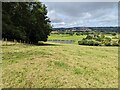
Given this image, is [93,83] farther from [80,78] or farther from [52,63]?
[52,63]

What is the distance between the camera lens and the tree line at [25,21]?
32375 mm

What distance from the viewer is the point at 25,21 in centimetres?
3781

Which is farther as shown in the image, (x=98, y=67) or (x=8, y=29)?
(x=8, y=29)

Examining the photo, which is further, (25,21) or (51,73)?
(25,21)

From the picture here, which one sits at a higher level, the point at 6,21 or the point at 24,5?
the point at 24,5

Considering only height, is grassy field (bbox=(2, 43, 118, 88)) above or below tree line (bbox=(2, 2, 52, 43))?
below

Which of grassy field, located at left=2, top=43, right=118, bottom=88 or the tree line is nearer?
grassy field, located at left=2, top=43, right=118, bottom=88

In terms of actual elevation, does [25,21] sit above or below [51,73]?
above

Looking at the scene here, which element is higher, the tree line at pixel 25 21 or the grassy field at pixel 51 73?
the tree line at pixel 25 21

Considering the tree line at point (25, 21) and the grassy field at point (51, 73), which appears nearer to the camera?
the grassy field at point (51, 73)

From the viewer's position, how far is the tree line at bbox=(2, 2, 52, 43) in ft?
106

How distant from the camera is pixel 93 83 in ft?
36.1

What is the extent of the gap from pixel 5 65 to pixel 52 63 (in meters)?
2.69

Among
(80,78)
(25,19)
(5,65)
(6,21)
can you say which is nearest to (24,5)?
Result: (25,19)
